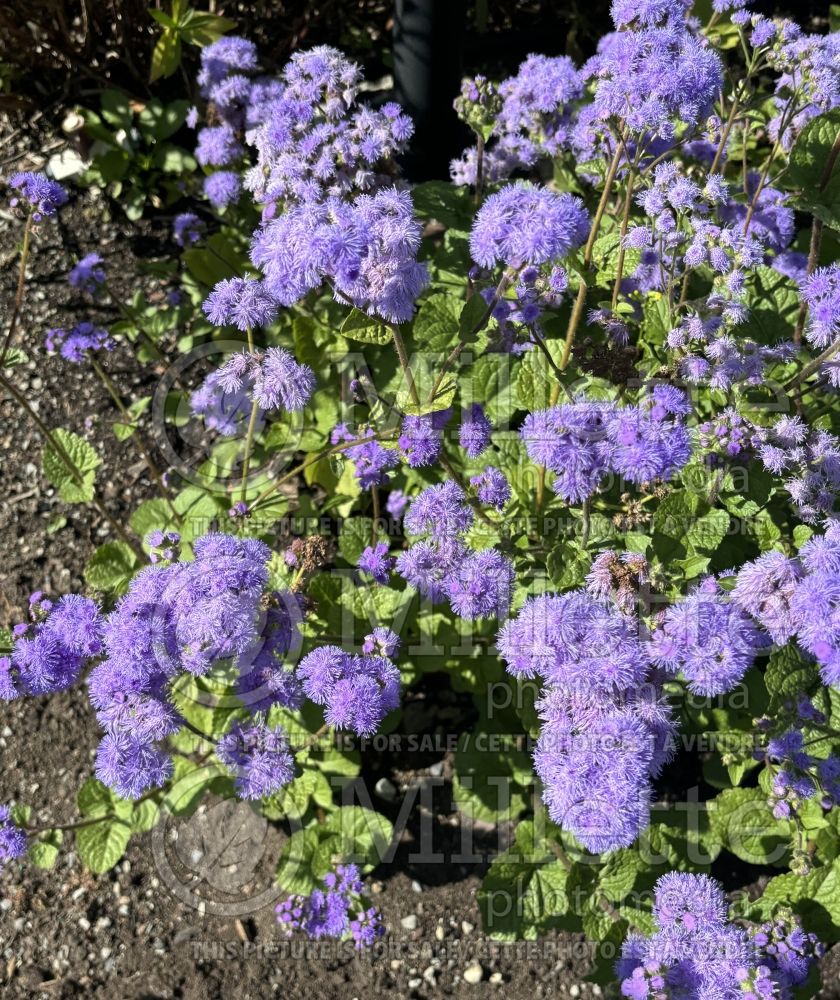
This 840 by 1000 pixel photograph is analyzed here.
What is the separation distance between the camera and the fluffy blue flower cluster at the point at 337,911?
313cm

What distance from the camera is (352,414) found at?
379 centimetres

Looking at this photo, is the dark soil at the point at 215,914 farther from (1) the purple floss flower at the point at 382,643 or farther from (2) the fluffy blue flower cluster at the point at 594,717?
(2) the fluffy blue flower cluster at the point at 594,717

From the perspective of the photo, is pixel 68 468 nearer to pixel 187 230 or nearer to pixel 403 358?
pixel 187 230

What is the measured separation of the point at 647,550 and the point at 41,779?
2.69 m

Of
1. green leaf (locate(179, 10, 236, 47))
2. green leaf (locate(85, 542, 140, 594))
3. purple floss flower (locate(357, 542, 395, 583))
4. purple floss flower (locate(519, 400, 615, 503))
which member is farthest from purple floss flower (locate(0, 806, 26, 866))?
green leaf (locate(179, 10, 236, 47))

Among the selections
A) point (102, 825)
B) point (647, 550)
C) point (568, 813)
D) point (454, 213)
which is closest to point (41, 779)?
point (102, 825)

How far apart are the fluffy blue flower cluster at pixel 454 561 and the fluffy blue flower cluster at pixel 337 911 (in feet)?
3.62

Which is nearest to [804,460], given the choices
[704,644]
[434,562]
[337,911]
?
[704,644]

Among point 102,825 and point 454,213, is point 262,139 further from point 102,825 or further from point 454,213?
point 102,825

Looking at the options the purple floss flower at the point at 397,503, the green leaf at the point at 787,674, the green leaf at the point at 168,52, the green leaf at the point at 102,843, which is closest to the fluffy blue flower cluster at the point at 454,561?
the purple floss flower at the point at 397,503

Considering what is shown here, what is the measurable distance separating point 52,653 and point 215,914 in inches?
58.4

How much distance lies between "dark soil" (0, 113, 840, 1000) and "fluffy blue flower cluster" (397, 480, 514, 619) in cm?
120

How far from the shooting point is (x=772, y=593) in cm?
245

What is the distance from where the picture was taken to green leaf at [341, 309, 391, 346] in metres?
2.65
